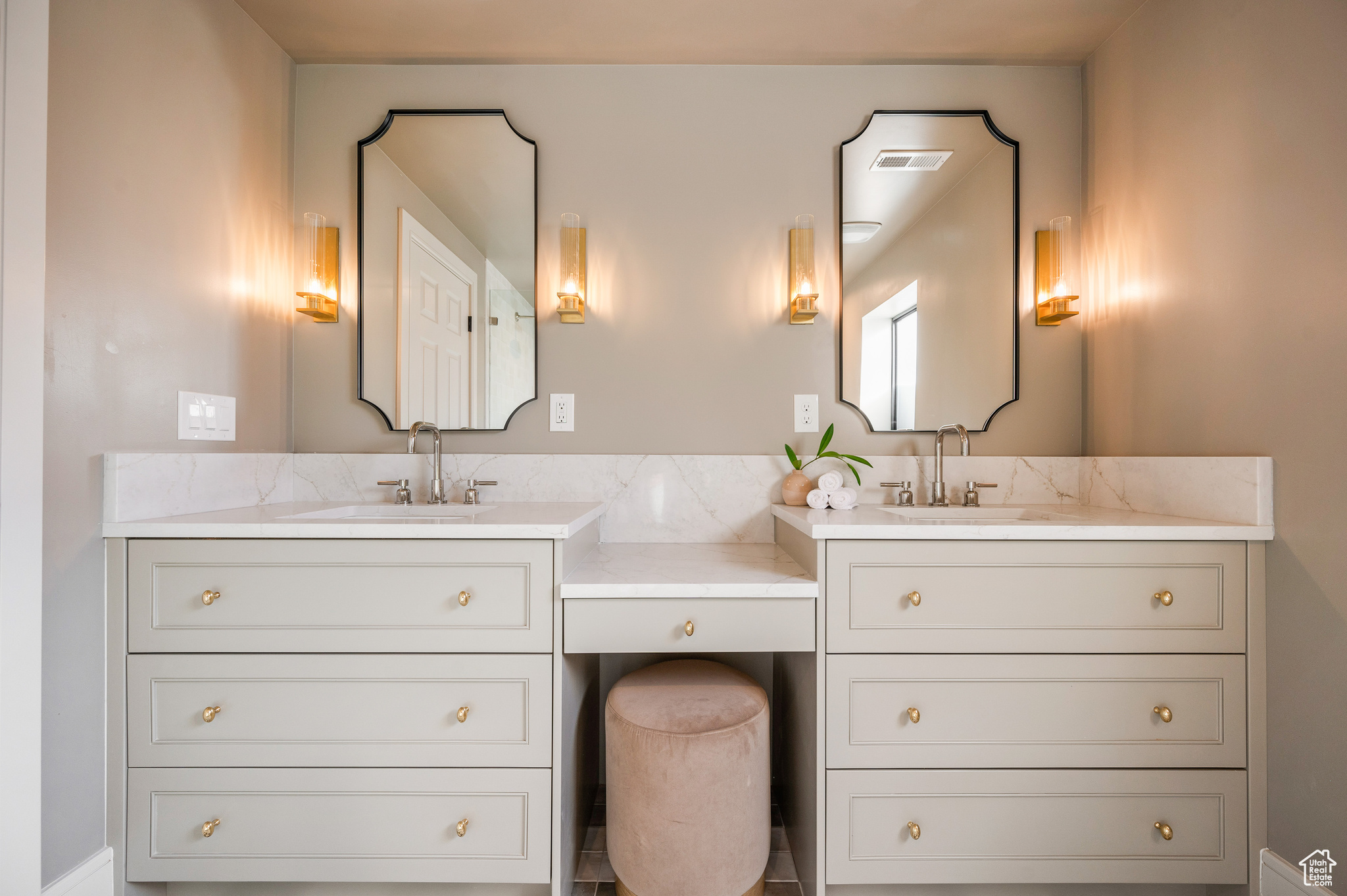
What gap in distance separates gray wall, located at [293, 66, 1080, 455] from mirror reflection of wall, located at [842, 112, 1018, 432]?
0.06 metres

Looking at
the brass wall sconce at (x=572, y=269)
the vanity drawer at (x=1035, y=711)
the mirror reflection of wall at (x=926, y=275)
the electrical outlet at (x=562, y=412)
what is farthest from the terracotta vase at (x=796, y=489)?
the brass wall sconce at (x=572, y=269)

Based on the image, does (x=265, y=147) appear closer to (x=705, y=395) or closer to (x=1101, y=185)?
(x=705, y=395)

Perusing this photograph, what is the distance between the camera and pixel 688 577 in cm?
130

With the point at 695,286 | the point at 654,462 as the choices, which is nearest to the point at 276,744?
the point at 654,462

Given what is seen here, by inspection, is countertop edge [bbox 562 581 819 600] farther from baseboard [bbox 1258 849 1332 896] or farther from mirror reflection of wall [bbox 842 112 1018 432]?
→ baseboard [bbox 1258 849 1332 896]

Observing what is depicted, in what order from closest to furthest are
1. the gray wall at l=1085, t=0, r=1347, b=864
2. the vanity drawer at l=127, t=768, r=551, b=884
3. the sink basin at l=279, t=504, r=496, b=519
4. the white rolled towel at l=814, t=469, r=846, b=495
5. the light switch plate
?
the gray wall at l=1085, t=0, r=1347, b=864, the vanity drawer at l=127, t=768, r=551, b=884, the light switch plate, the sink basin at l=279, t=504, r=496, b=519, the white rolled towel at l=814, t=469, r=846, b=495

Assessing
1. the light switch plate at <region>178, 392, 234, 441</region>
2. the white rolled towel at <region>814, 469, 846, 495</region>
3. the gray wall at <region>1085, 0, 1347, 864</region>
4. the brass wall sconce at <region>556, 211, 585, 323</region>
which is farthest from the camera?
the brass wall sconce at <region>556, 211, 585, 323</region>

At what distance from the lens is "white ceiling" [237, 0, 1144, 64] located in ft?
5.24

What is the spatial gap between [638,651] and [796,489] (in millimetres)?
730

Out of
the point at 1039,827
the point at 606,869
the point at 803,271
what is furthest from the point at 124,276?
the point at 1039,827

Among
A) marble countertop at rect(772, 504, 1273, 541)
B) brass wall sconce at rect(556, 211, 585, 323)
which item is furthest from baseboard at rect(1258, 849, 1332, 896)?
brass wall sconce at rect(556, 211, 585, 323)

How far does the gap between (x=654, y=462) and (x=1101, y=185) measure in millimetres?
1580

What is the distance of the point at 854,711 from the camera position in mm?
1233

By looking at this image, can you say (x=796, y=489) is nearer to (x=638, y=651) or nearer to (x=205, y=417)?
(x=638, y=651)
